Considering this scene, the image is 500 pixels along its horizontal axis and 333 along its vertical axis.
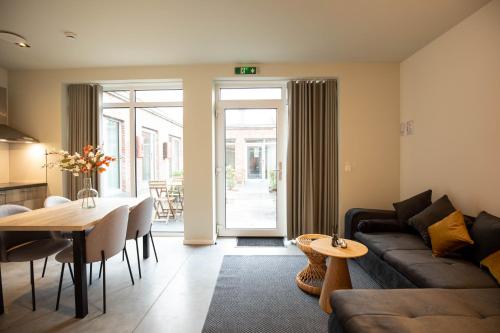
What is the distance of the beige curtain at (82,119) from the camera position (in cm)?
412

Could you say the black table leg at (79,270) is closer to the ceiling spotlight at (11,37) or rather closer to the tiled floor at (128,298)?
the tiled floor at (128,298)

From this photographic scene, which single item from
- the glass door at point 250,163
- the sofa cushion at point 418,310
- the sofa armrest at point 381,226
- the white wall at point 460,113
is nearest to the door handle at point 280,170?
the glass door at point 250,163

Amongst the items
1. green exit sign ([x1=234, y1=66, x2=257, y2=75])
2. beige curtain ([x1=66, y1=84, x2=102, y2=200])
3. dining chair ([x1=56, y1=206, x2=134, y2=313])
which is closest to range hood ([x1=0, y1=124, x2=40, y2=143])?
beige curtain ([x1=66, y1=84, x2=102, y2=200])

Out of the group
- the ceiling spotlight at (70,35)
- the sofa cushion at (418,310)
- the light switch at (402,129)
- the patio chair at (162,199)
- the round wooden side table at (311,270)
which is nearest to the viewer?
the sofa cushion at (418,310)

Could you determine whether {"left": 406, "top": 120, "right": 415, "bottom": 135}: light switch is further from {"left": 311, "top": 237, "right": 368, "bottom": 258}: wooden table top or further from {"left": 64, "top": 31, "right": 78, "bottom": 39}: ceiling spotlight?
{"left": 64, "top": 31, "right": 78, "bottom": 39}: ceiling spotlight

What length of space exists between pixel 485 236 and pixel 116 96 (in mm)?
5218

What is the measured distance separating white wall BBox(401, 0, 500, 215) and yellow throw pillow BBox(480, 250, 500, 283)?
0.61 meters

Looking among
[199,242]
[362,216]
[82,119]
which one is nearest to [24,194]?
[82,119]

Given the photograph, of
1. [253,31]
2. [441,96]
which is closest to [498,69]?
[441,96]

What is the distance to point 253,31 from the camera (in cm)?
293

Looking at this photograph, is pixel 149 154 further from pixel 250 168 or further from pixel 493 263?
pixel 493 263

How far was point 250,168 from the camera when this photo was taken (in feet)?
14.1

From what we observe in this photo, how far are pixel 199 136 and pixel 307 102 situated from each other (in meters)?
1.78

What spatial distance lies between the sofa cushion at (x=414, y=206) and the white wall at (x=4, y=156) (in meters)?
5.94
